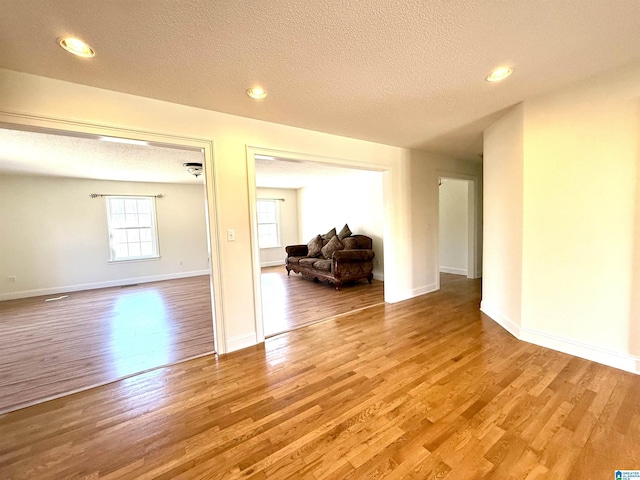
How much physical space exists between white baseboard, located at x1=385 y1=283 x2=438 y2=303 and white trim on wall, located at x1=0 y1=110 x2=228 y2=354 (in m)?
2.51

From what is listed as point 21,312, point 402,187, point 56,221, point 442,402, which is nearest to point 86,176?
point 56,221

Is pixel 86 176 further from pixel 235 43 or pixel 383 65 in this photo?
pixel 383 65

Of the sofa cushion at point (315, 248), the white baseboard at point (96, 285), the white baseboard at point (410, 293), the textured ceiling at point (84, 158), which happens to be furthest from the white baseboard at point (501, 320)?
the white baseboard at point (96, 285)

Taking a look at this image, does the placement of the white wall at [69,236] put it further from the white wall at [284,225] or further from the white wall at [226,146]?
the white wall at [226,146]

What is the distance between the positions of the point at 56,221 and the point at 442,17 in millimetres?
7329

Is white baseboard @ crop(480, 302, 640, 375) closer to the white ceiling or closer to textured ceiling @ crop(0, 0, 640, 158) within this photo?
textured ceiling @ crop(0, 0, 640, 158)

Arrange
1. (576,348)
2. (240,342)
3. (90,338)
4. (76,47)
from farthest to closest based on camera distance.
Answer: (90,338) → (240,342) → (576,348) → (76,47)

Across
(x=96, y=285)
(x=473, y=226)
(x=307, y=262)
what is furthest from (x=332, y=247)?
(x=96, y=285)

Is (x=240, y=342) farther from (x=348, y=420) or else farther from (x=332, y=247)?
(x=332, y=247)

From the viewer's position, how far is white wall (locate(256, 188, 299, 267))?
795 centimetres

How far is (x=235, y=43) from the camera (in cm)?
155

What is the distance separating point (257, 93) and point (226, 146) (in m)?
0.63

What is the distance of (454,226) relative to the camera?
19.5 ft

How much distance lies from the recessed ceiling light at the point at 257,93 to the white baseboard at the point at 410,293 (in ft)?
10.4
